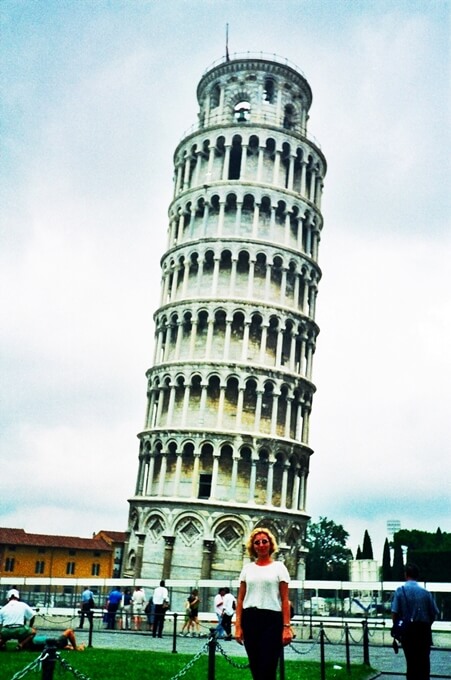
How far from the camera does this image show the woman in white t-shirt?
705cm

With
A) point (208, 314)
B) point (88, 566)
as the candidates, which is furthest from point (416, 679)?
point (88, 566)

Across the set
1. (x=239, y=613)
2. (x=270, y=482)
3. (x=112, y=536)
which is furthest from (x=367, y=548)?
(x=239, y=613)

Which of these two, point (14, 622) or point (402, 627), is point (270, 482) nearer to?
point (14, 622)

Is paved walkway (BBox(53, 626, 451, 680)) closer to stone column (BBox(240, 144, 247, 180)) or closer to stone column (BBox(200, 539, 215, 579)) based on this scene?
stone column (BBox(200, 539, 215, 579))

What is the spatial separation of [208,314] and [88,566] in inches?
1973

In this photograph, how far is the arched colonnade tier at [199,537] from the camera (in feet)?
129

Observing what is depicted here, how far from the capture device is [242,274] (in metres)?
44.4

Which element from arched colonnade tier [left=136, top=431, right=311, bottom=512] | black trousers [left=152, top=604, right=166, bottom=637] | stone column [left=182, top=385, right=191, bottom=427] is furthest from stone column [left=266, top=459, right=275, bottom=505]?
black trousers [left=152, top=604, right=166, bottom=637]

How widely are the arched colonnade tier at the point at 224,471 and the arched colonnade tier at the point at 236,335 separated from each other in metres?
4.67

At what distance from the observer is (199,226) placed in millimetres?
46250

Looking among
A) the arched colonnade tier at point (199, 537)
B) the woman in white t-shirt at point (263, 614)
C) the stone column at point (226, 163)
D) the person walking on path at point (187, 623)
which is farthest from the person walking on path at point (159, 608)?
the stone column at point (226, 163)

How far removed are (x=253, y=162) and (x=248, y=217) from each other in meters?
3.76

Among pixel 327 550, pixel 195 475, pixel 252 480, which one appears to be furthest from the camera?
pixel 327 550

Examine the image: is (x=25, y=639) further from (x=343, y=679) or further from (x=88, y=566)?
(x=88, y=566)
